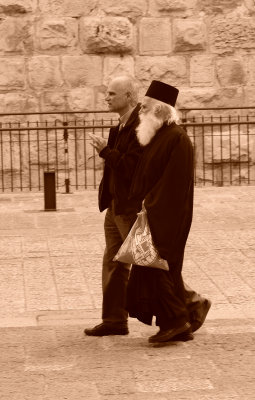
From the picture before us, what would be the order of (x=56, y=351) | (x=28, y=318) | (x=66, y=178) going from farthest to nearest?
(x=66, y=178) < (x=28, y=318) < (x=56, y=351)

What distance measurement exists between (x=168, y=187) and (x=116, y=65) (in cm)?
911

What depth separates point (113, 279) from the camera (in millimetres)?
8609

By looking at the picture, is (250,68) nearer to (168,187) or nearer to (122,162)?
(122,162)

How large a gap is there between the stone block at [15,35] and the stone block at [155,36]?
1.46 metres

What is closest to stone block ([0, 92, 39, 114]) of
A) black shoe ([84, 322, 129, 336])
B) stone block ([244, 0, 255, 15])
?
stone block ([244, 0, 255, 15])

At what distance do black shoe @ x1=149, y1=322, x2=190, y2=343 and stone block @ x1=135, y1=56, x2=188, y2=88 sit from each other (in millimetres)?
9131

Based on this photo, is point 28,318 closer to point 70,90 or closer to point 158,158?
point 158,158

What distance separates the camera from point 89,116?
672 inches

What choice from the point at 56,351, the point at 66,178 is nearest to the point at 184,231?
the point at 56,351

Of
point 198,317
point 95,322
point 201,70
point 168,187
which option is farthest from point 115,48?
point 168,187

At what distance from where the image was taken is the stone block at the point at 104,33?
55.3ft

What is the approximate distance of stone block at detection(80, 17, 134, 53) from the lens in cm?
1684

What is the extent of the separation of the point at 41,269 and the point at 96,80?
257 inches

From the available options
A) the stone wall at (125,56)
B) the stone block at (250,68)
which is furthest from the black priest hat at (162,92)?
the stone block at (250,68)
